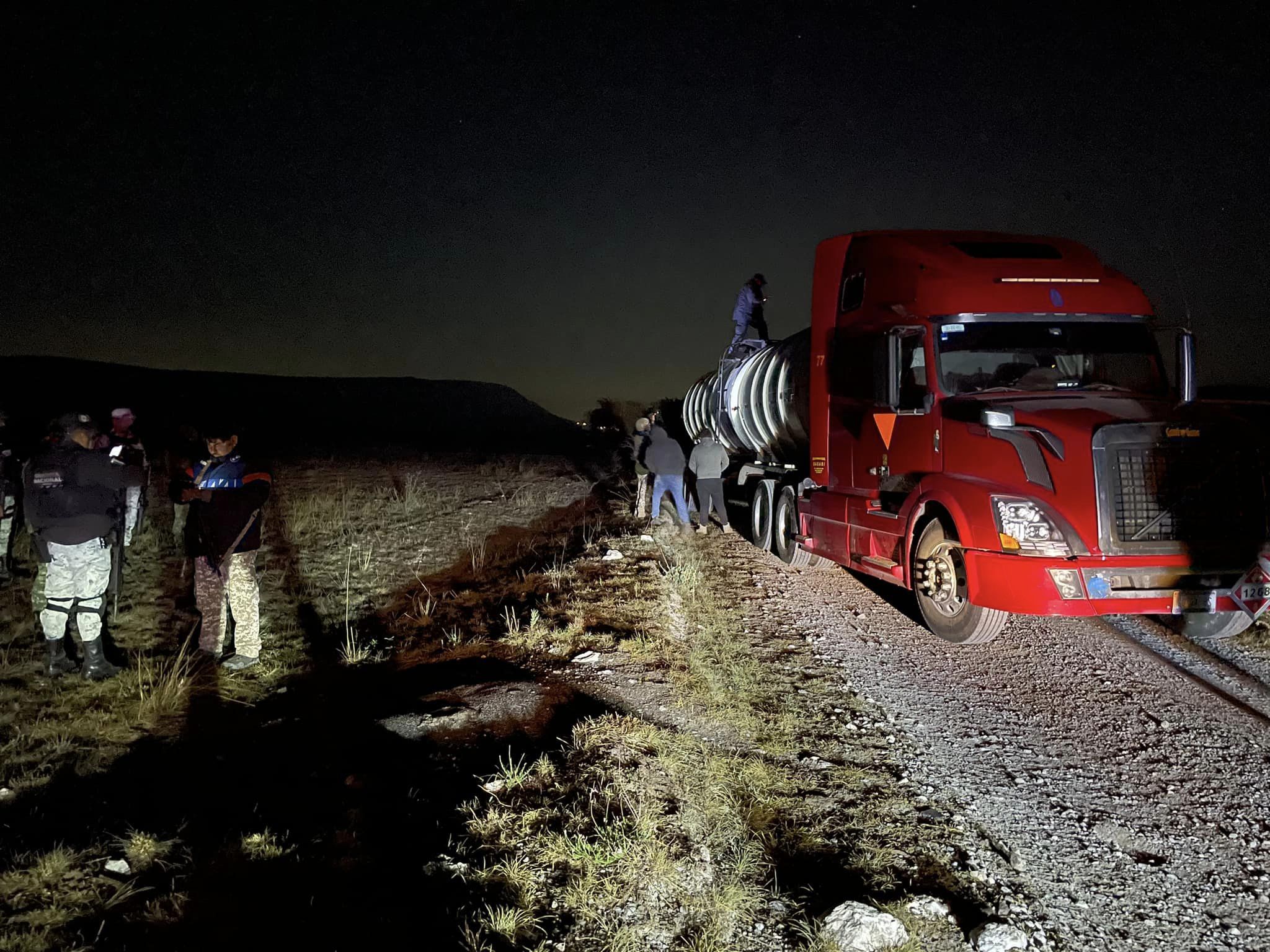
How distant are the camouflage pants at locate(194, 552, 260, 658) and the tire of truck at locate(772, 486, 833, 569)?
6.04 meters

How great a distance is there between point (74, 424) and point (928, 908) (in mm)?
6182

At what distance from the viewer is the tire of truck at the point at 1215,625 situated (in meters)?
6.34

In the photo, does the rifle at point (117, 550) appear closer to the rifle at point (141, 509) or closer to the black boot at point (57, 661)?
the black boot at point (57, 661)

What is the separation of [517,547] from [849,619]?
559 cm

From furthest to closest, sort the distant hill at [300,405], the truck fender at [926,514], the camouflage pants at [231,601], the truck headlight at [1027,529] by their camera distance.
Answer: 1. the distant hill at [300,405]
2. the camouflage pants at [231,601]
3. the truck fender at [926,514]
4. the truck headlight at [1027,529]

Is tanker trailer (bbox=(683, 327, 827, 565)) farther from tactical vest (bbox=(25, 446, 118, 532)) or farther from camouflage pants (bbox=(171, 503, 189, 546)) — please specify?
camouflage pants (bbox=(171, 503, 189, 546))

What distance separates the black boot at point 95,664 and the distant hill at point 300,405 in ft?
85.2

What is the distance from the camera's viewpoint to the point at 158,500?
1462 centimetres

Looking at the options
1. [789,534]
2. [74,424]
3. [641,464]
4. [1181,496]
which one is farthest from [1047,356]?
[74,424]

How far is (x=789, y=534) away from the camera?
401 inches

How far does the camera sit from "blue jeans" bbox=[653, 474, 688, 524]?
39.3ft

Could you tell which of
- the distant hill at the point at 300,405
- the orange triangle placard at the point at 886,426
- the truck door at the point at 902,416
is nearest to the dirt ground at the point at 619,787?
the truck door at the point at 902,416

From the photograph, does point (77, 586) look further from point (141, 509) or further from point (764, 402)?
point (764, 402)

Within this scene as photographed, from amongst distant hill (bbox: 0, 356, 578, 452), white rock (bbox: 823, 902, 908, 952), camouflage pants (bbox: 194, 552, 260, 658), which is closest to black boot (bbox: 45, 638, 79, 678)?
camouflage pants (bbox: 194, 552, 260, 658)
